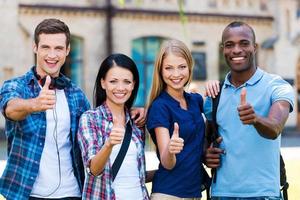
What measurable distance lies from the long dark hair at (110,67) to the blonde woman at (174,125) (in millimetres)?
139

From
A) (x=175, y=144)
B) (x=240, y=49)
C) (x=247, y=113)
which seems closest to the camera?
(x=247, y=113)

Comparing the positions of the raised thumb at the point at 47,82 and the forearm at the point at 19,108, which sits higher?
the raised thumb at the point at 47,82

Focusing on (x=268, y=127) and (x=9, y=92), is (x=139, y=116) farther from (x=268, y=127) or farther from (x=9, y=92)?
(x=268, y=127)

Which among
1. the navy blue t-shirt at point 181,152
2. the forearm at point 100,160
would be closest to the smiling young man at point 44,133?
the forearm at point 100,160

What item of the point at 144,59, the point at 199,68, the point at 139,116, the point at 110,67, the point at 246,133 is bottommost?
the point at 246,133

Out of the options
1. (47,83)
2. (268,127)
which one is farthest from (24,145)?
(268,127)

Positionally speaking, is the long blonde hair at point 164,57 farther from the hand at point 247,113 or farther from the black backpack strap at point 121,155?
the hand at point 247,113

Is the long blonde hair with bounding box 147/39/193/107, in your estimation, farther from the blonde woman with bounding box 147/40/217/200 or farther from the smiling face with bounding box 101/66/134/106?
the smiling face with bounding box 101/66/134/106

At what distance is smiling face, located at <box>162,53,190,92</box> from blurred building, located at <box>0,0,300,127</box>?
1335 centimetres

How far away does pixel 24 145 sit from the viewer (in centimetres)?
390

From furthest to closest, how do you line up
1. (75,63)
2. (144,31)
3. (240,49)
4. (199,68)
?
1. (199,68)
2. (144,31)
3. (75,63)
4. (240,49)

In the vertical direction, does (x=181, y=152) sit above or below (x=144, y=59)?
below

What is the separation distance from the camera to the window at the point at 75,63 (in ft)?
62.7

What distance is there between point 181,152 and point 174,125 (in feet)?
0.84
